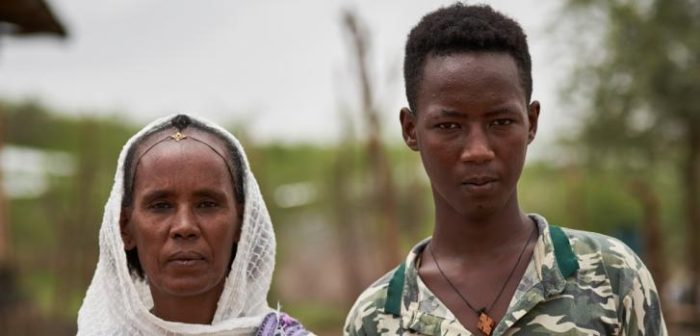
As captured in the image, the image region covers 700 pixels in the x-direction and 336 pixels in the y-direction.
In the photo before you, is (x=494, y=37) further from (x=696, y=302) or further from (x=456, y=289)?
(x=696, y=302)

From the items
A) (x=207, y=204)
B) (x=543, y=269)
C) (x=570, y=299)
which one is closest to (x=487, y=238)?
(x=543, y=269)

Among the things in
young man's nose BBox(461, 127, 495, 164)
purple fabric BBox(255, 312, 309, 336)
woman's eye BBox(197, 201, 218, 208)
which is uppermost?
young man's nose BBox(461, 127, 495, 164)

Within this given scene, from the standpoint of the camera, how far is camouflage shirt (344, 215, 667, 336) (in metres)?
3.02

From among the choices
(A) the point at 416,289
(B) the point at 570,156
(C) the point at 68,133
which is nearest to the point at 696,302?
(B) the point at 570,156

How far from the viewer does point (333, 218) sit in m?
18.2

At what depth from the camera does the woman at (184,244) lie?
3.17 m

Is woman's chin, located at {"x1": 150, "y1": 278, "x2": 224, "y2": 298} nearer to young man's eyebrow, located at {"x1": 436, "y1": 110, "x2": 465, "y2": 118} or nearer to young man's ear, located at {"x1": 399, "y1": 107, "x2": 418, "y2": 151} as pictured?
young man's ear, located at {"x1": 399, "y1": 107, "x2": 418, "y2": 151}

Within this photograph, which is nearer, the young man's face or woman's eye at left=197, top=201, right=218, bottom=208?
the young man's face

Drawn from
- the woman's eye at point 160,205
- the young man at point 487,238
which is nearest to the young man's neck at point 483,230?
the young man at point 487,238

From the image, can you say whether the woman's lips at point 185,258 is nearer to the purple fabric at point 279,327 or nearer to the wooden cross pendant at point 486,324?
the purple fabric at point 279,327

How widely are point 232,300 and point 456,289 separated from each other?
692 mm

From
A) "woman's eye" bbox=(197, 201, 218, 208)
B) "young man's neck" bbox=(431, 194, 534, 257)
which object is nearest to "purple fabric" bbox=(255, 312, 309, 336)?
"woman's eye" bbox=(197, 201, 218, 208)

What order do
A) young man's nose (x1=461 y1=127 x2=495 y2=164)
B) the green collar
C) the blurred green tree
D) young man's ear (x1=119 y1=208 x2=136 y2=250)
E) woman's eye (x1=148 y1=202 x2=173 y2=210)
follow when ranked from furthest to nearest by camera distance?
the blurred green tree < young man's ear (x1=119 y1=208 x2=136 y2=250) < woman's eye (x1=148 y1=202 x2=173 y2=210) < the green collar < young man's nose (x1=461 y1=127 x2=495 y2=164)

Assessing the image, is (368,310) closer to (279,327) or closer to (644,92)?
(279,327)
